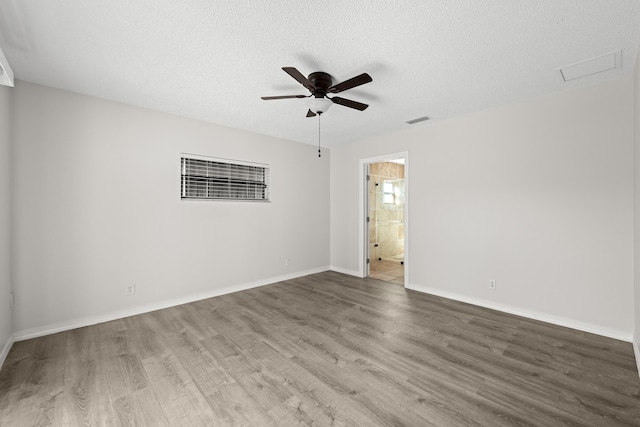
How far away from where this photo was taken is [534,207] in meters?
3.16

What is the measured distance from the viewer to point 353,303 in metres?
3.72

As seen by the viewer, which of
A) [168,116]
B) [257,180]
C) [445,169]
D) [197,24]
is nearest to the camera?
[197,24]

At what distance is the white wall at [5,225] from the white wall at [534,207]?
456 cm

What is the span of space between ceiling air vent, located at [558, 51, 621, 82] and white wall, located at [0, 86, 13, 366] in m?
4.94

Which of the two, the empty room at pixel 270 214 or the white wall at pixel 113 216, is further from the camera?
the white wall at pixel 113 216

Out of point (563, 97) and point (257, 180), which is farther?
point (257, 180)

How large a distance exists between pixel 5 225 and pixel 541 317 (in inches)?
214

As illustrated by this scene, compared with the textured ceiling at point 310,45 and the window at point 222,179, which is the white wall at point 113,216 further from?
the textured ceiling at point 310,45

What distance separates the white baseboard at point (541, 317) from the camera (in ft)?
8.78

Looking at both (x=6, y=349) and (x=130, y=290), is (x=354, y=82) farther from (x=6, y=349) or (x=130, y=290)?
(x=6, y=349)

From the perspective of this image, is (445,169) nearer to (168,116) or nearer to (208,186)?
(208,186)

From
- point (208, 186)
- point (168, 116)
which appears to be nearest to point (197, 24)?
point (168, 116)

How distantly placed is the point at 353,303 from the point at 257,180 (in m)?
2.44

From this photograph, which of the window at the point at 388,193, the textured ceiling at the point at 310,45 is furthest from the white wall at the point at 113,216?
the window at the point at 388,193
